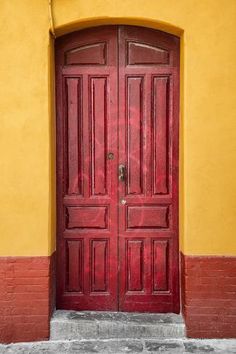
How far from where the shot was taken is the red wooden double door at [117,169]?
18.3 ft

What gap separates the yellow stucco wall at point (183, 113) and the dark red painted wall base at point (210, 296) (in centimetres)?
14

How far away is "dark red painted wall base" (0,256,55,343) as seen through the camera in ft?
17.4

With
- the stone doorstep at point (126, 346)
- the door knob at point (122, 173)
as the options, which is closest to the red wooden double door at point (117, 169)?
the door knob at point (122, 173)

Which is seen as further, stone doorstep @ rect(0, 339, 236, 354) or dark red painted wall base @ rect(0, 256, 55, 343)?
dark red painted wall base @ rect(0, 256, 55, 343)

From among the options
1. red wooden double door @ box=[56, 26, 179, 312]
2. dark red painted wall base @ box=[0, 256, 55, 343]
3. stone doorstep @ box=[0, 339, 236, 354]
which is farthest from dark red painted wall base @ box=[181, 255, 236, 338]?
dark red painted wall base @ box=[0, 256, 55, 343]

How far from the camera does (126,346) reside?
518 centimetres

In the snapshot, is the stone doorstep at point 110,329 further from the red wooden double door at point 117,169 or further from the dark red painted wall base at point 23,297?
the red wooden double door at point 117,169

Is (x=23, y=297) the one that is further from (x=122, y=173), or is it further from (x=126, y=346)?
(x=122, y=173)

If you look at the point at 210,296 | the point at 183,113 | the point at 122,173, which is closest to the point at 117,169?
the point at 122,173

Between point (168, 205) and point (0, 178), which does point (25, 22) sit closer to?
point (0, 178)

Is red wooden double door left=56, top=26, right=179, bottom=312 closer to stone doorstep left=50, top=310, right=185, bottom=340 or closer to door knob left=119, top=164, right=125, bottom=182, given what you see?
door knob left=119, top=164, right=125, bottom=182

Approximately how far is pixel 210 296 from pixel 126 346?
0.96 metres

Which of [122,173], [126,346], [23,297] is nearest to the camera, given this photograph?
[126,346]

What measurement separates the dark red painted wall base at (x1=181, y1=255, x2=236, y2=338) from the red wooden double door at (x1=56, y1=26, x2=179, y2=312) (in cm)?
37
